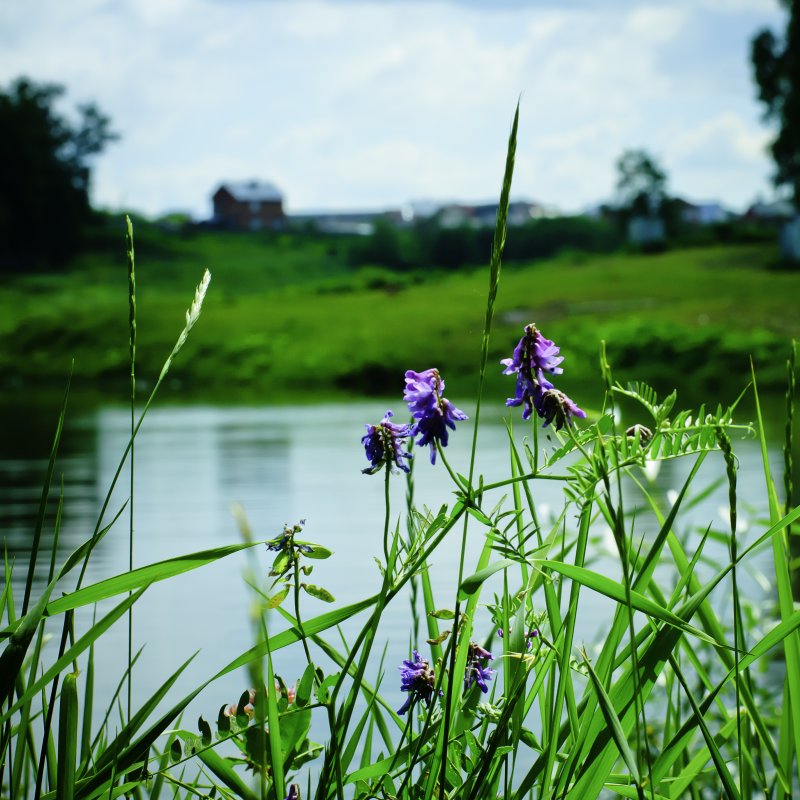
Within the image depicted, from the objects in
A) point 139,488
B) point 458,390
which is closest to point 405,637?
point 139,488

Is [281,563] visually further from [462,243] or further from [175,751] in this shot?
[462,243]

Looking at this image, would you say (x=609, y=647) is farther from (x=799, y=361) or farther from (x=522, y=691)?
(x=799, y=361)

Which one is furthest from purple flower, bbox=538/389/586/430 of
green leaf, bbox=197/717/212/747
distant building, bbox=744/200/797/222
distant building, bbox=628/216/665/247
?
distant building, bbox=744/200/797/222

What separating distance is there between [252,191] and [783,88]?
189 ft

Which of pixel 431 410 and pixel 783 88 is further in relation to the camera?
pixel 783 88

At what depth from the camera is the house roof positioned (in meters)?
85.2

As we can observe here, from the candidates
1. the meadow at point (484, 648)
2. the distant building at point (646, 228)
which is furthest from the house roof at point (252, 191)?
the meadow at point (484, 648)

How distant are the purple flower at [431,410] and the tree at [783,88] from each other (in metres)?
32.3

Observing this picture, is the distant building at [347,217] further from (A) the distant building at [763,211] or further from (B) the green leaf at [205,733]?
(B) the green leaf at [205,733]

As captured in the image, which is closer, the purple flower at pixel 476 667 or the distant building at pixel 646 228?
the purple flower at pixel 476 667

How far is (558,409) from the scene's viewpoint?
0.99 metres

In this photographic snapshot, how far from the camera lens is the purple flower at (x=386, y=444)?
1063mm

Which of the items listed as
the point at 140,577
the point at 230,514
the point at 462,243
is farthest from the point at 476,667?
the point at 462,243

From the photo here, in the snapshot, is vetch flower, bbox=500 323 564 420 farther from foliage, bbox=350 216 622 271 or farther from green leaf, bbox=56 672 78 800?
foliage, bbox=350 216 622 271
